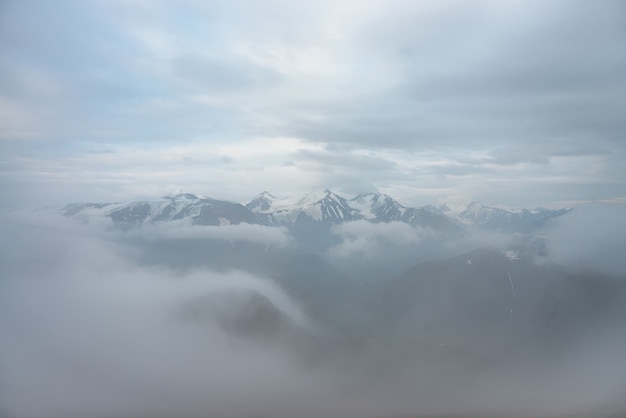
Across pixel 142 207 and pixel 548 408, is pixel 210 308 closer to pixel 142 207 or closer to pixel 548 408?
pixel 548 408

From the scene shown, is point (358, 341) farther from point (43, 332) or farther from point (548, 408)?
point (43, 332)

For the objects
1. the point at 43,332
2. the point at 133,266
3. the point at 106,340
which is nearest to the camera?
the point at 43,332

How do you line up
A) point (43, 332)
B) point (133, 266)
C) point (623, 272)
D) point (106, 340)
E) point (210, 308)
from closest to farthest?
point (43, 332) → point (106, 340) → point (210, 308) → point (623, 272) → point (133, 266)

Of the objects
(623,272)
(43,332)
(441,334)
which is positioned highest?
(623,272)

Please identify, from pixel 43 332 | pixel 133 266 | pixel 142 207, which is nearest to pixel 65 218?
pixel 133 266

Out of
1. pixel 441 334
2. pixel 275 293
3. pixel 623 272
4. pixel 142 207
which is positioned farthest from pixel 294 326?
pixel 142 207

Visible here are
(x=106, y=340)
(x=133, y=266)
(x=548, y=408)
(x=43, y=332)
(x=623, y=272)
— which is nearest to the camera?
(x=548, y=408)

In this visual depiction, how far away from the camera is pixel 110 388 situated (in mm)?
46250

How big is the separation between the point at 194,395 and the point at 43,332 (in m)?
21.6

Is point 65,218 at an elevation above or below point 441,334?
above

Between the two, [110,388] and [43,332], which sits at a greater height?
[43,332]

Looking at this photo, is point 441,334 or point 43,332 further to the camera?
point 441,334

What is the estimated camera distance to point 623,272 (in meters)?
85.0

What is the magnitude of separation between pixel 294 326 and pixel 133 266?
50.2 metres
